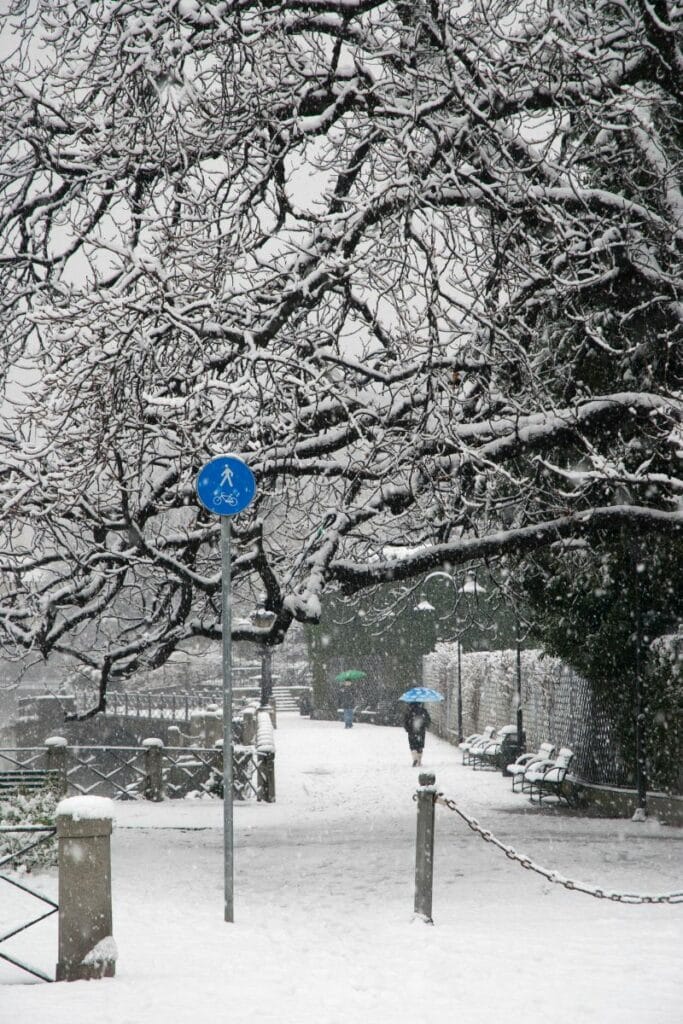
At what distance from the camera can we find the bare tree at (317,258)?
8.59 metres

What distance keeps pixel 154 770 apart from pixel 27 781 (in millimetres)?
5053

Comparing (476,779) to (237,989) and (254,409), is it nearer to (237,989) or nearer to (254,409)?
(254,409)

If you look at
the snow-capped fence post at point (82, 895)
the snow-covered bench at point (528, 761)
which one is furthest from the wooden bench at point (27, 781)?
the snow-covered bench at point (528, 761)

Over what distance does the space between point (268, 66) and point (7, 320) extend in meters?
3.47

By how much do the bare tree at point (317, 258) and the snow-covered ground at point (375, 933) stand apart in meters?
2.55

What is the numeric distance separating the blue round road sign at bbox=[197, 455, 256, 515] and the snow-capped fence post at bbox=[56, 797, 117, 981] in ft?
8.32

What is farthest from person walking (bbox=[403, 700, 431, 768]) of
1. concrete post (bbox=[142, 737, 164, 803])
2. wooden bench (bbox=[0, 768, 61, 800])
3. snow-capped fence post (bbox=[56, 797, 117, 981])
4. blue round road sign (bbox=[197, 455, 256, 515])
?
snow-capped fence post (bbox=[56, 797, 117, 981])

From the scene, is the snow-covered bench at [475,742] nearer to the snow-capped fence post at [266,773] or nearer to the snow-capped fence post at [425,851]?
the snow-capped fence post at [266,773]

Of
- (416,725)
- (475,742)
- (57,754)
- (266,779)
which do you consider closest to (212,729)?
(416,725)

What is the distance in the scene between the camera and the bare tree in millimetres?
8586

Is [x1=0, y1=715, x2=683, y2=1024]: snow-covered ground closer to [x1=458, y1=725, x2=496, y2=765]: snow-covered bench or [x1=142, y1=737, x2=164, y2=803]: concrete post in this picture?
[x1=142, y1=737, x2=164, y2=803]: concrete post

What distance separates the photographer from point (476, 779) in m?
21.5

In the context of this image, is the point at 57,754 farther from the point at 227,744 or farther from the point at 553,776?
the point at 227,744

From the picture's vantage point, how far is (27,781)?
535 inches
